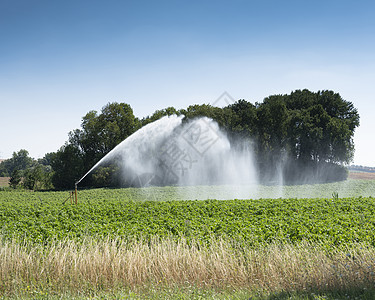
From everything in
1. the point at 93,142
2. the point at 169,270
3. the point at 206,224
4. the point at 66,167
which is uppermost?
the point at 93,142

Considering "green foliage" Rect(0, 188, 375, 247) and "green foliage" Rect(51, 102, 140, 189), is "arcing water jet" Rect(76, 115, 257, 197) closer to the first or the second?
"green foliage" Rect(51, 102, 140, 189)

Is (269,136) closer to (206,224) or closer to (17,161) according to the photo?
(206,224)

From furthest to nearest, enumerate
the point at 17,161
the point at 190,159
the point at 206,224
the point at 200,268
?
the point at 17,161 < the point at 190,159 < the point at 206,224 < the point at 200,268

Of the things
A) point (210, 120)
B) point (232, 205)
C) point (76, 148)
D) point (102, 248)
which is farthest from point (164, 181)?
point (102, 248)

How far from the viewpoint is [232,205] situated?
42.8 feet

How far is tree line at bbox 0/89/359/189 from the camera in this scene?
37.3 meters

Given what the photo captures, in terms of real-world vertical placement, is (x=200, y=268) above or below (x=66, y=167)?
below

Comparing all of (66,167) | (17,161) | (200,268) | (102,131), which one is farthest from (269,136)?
(17,161)

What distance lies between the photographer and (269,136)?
38.8m

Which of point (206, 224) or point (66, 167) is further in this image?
point (66, 167)

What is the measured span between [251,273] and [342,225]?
14.5 ft

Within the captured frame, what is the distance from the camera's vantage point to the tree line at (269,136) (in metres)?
37.3

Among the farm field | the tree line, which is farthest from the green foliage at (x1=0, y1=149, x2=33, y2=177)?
the farm field

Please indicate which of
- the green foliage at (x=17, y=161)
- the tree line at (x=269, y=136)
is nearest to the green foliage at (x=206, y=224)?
the tree line at (x=269, y=136)
